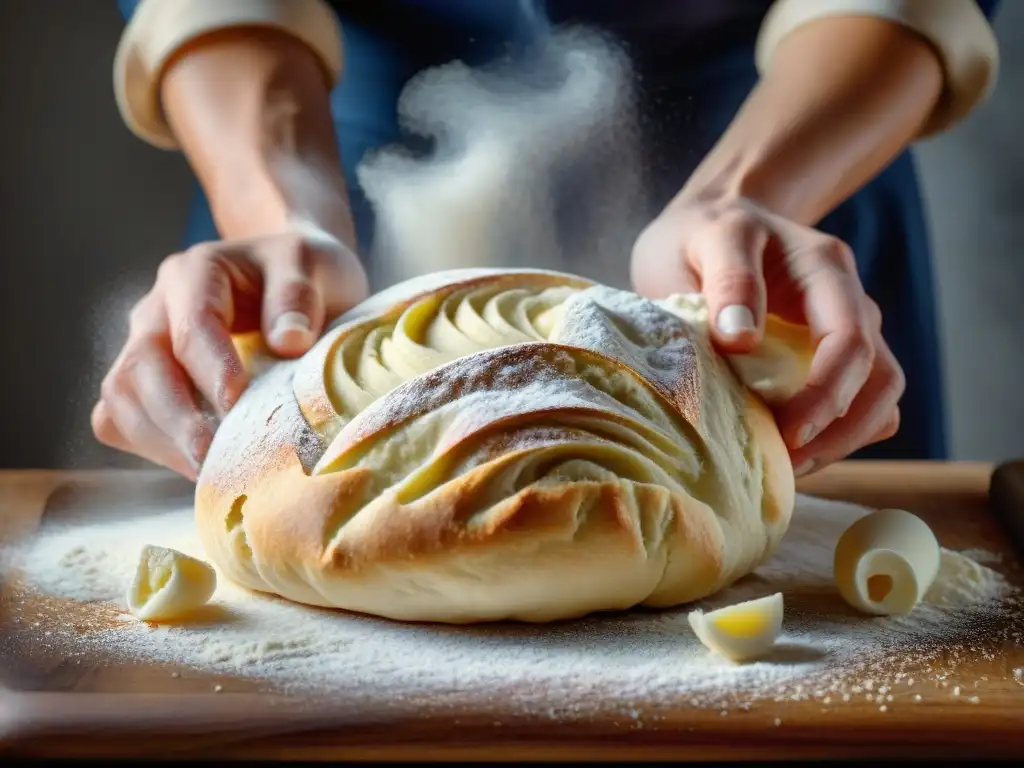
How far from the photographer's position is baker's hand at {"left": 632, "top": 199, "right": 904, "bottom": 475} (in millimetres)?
1225

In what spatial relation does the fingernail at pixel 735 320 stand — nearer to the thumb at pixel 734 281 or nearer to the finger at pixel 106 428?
the thumb at pixel 734 281

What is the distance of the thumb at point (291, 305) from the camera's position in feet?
3.94

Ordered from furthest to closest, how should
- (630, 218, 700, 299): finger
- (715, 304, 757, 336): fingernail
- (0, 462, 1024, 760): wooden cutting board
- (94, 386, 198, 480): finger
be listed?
(630, 218, 700, 299): finger → (94, 386, 198, 480): finger → (715, 304, 757, 336): fingernail → (0, 462, 1024, 760): wooden cutting board

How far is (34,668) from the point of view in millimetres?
929

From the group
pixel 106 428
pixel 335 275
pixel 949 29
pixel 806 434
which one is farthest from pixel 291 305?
pixel 949 29

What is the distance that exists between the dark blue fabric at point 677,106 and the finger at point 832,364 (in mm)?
623

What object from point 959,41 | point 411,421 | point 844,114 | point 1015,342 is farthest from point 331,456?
point 1015,342

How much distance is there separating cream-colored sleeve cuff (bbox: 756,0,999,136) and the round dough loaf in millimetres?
809

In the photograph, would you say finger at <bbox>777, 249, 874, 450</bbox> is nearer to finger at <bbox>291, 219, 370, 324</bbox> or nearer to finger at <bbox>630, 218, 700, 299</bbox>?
finger at <bbox>630, 218, 700, 299</bbox>

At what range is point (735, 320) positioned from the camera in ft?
3.92

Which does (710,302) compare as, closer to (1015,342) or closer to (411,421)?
(411,421)

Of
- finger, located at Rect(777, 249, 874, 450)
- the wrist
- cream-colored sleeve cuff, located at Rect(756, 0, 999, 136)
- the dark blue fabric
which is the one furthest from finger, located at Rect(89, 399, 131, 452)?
cream-colored sleeve cuff, located at Rect(756, 0, 999, 136)

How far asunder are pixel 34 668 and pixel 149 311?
476 mm

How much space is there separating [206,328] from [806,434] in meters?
0.62
